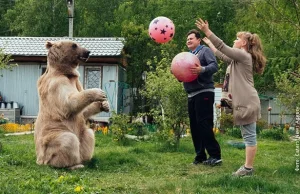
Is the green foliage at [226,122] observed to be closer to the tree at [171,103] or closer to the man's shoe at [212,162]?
the tree at [171,103]

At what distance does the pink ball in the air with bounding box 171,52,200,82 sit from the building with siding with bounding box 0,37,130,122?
12248mm

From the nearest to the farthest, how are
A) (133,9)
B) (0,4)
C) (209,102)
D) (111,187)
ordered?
1. (111,187)
2. (209,102)
3. (133,9)
4. (0,4)

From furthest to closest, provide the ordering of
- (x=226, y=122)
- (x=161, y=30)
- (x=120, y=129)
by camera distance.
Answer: (x=226, y=122) → (x=120, y=129) → (x=161, y=30)

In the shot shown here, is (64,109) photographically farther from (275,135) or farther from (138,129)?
(275,135)

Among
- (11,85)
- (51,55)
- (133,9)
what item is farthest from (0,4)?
(51,55)

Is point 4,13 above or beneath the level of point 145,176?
above

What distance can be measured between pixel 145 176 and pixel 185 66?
5.79 ft

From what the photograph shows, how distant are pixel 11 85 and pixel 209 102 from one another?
586 inches

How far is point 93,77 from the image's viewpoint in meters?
20.2

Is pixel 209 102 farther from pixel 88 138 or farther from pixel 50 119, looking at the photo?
pixel 50 119

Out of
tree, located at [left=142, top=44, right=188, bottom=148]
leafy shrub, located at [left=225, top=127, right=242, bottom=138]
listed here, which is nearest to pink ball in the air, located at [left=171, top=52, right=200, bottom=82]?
tree, located at [left=142, top=44, right=188, bottom=148]

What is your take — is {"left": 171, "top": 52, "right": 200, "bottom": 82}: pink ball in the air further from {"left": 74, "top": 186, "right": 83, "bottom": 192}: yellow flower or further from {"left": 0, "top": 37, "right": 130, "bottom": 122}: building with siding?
{"left": 0, "top": 37, "right": 130, "bottom": 122}: building with siding

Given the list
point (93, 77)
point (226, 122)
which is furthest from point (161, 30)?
point (93, 77)

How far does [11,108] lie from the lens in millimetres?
20203
